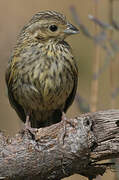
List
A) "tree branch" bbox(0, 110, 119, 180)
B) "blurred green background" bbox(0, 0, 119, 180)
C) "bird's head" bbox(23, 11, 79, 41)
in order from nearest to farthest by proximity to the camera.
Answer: "tree branch" bbox(0, 110, 119, 180), "bird's head" bbox(23, 11, 79, 41), "blurred green background" bbox(0, 0, 119, 180)

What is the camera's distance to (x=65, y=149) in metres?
5.43

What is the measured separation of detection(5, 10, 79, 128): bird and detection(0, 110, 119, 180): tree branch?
0.80 meters

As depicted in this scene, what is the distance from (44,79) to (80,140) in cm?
103

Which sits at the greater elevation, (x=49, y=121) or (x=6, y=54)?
(x=6, y=54)

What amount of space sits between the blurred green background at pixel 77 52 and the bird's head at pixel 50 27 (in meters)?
0.44

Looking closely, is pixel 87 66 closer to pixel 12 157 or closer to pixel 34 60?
pixel 34 60

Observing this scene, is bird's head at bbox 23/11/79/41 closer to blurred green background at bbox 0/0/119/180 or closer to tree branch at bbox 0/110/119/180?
blurred green background at bbox 0/0/119/180

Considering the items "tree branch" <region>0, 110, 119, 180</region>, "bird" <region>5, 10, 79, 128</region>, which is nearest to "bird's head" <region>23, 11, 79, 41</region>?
"bird" <region>5, 10, 79, 128</region>

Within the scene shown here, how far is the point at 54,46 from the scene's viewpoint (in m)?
6.30

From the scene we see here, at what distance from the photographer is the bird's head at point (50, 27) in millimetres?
6293

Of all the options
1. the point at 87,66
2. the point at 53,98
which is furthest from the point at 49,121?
the point at 87,66

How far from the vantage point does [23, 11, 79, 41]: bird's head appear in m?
6.29

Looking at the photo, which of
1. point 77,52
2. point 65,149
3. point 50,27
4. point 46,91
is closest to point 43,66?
point 46,91

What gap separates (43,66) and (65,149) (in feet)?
3.58
